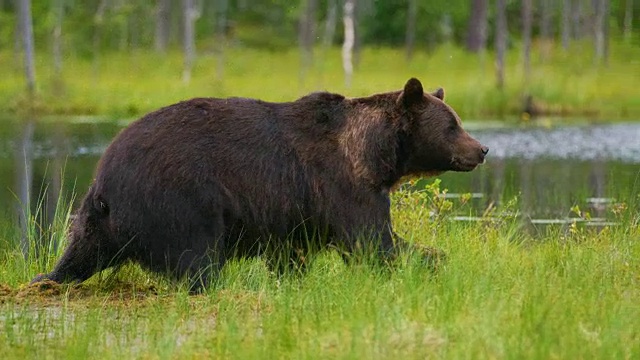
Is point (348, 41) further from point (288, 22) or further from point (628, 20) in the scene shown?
point (628, 20)

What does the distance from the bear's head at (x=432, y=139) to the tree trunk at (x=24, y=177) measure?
299 cm

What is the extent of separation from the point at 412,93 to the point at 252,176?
1144mm

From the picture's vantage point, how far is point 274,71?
50719 millimetres

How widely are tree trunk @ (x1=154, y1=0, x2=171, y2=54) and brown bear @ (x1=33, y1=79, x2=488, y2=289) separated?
152 feet

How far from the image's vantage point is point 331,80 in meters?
47.0

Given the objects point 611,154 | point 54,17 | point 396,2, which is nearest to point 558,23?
point 396,2

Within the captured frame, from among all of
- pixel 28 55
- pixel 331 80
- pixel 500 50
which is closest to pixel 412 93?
pixel 28 55

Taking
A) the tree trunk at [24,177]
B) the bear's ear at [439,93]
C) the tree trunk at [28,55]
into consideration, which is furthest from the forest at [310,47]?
the bear's ear at [439,93]

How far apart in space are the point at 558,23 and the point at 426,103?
212ft

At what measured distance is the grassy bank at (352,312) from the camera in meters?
5.55

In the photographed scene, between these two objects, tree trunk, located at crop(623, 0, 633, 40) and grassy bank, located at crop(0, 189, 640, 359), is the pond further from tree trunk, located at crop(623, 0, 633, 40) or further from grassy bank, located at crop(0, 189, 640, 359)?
tree trunk, located at crop(623, 0, 633, 40)

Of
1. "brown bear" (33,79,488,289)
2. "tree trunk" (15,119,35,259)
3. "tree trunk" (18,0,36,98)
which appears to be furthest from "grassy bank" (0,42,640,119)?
"brown bear" (33,79,488,289)

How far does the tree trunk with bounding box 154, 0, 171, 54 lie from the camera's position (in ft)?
185

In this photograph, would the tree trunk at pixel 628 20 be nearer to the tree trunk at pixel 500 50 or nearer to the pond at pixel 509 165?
the tree trunk at pixel 500 50
